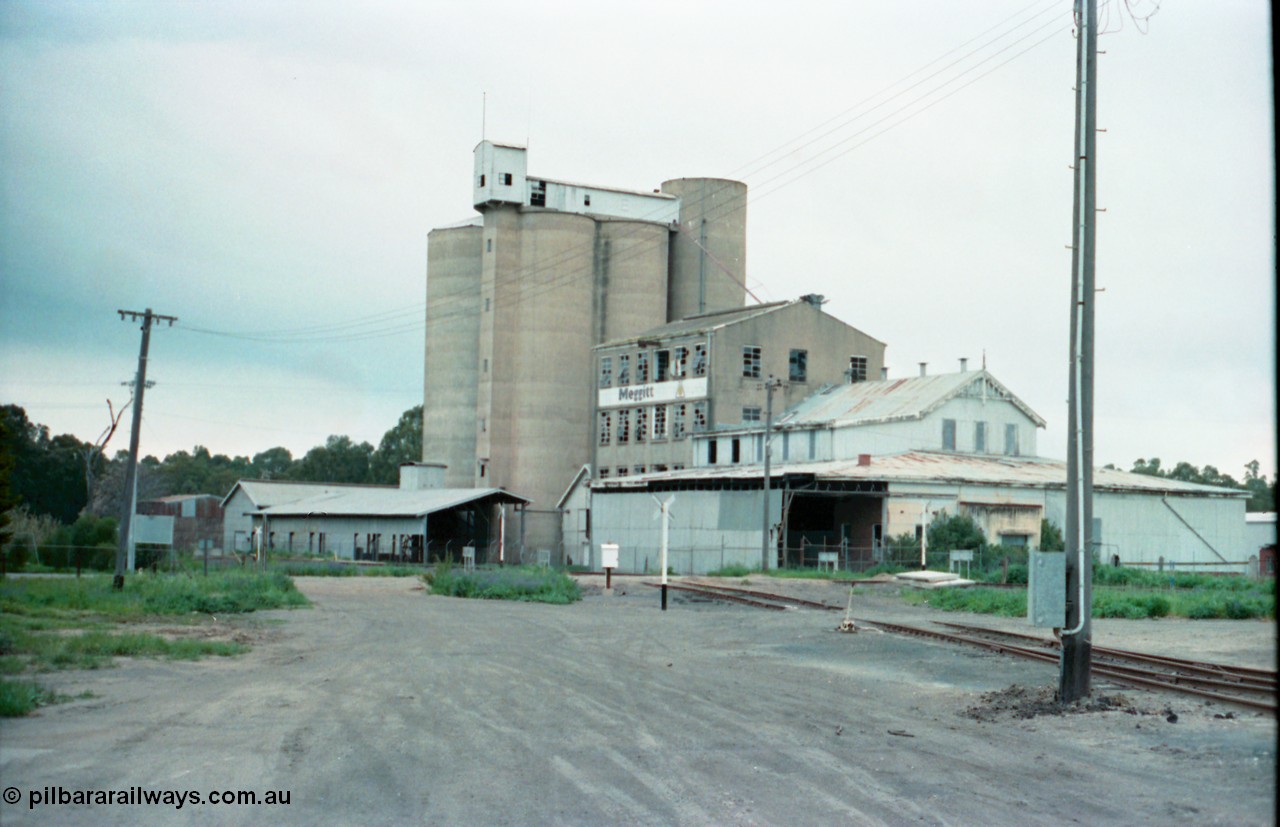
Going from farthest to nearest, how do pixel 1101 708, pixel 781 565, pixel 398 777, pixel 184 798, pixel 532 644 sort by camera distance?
pixel 781 565 → pixel 532 644 → pixel 1101 708 → pixel 398 777 → pixel 184 798

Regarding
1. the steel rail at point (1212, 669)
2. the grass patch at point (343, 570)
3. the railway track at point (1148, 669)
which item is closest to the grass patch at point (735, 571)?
the grass patch at point (343, 570)

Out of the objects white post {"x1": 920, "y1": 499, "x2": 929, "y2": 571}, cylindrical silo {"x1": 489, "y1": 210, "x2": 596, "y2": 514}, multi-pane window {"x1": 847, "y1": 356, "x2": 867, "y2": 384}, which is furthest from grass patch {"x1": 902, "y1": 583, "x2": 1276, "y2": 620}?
cylindrical silo {"x1": 489, "y1": 210, "x2": 596, "y2": 514}

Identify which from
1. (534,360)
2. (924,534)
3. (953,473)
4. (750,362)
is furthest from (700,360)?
(924,534)

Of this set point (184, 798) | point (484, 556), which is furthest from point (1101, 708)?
point (484, 556)

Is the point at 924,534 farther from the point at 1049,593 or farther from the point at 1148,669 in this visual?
the point at 1049,593

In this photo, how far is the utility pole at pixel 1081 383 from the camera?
13828 millimetres

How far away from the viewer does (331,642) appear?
21734 mm

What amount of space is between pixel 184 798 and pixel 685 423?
60254mm

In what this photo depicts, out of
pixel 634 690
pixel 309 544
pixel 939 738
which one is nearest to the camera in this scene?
pixel 939 738

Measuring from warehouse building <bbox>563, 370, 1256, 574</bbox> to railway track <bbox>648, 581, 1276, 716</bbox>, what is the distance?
24.3 meters

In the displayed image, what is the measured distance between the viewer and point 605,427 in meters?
74.4

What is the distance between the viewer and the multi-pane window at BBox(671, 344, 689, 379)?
68.9m

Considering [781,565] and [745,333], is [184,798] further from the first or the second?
[745,333]

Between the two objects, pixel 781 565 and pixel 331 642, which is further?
pixel 781 565
